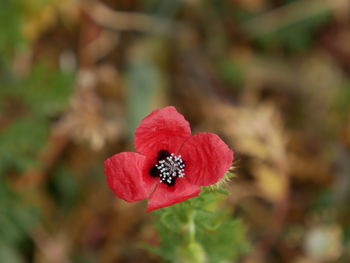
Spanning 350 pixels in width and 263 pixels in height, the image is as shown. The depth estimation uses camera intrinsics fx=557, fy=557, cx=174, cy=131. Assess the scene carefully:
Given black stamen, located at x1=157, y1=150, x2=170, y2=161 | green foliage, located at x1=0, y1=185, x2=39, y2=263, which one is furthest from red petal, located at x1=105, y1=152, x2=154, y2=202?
green foliage, located at x1=0, y1=185, x2=39, y2=263

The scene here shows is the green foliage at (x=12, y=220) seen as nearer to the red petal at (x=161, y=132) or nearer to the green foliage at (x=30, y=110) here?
the green foliage at (x=30, y=110)

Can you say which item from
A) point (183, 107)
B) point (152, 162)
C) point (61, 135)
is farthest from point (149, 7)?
point (152, 162)

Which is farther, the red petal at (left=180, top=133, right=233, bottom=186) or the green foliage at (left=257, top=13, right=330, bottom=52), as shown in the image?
the green foliage at (left=257, top=13, right=330, bottom=52)

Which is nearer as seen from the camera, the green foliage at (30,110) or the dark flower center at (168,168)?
the dark flower center at (168,168)

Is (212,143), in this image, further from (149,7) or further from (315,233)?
(149,7)

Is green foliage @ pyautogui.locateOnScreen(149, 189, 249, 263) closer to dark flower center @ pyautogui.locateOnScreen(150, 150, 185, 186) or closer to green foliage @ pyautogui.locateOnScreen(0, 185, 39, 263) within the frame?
dark flower center @ pyautogui.locateOnScreen(150, 150, 185, 186)

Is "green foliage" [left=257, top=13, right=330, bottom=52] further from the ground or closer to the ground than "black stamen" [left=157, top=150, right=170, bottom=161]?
further from the ground

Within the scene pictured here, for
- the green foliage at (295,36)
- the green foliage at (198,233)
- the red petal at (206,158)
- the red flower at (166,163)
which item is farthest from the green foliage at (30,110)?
the green foliage at (295,36)
